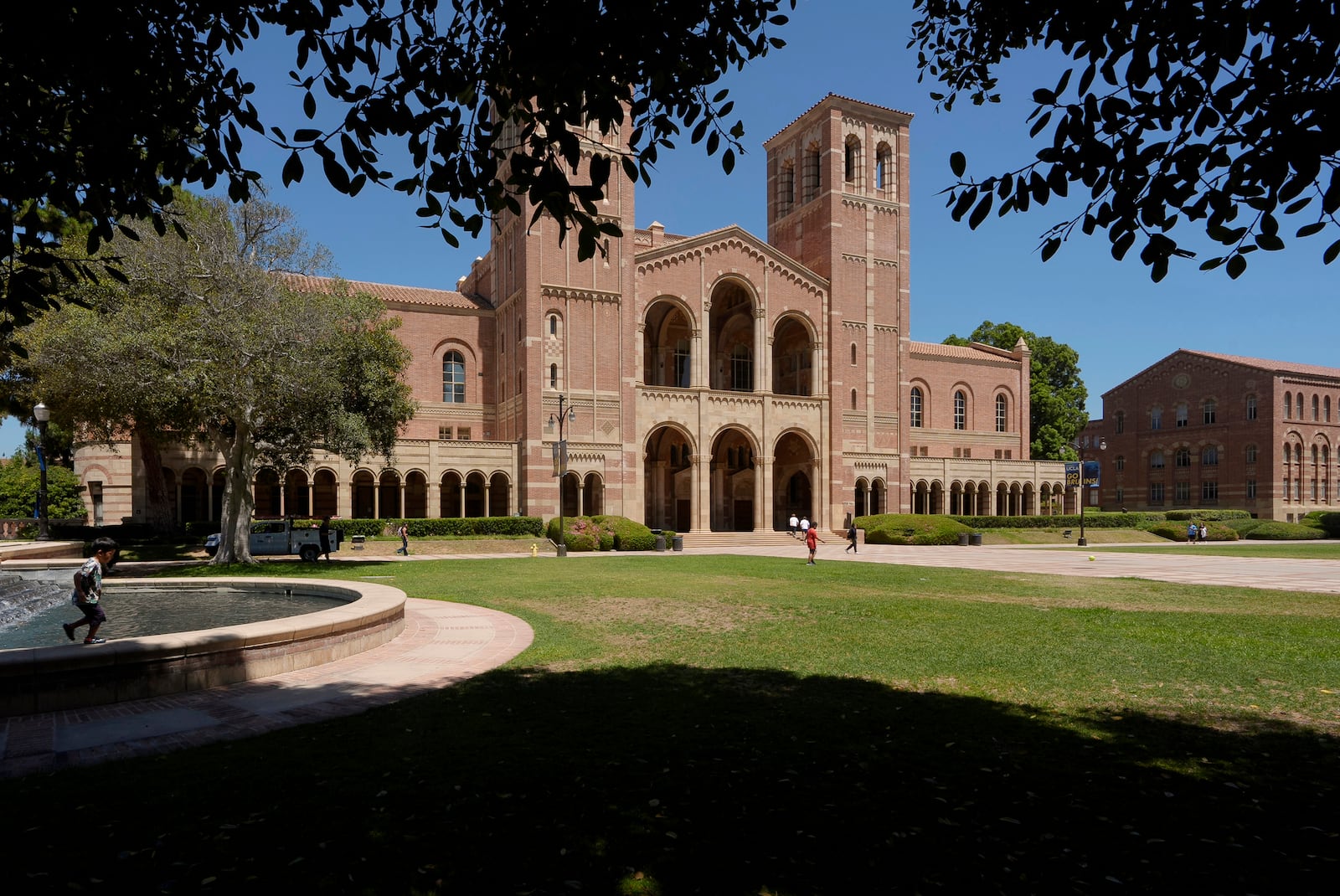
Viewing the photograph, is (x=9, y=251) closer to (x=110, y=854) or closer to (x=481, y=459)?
(x=110, y=854)

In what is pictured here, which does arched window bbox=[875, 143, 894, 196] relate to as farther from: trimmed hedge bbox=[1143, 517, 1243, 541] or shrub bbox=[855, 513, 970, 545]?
trimmed hedge bbox=[1143, 517, 1243, 541]

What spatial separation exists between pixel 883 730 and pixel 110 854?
17.6ft

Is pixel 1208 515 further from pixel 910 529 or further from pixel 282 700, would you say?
pixel 282 700

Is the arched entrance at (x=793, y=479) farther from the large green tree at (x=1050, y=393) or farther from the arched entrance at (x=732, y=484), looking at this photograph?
the large green tree at (x=1050, y=393)

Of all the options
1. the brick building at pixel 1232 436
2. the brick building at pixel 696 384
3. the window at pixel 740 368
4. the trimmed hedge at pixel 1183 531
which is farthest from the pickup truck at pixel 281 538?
the brick building at pixel 1232 436

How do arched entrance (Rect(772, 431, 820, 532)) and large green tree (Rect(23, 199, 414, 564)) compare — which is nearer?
large green tree (Rect(23, 199, 414, 564))

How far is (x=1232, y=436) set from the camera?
70.7 metres

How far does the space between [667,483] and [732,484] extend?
14.3ft

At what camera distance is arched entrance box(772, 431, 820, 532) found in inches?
2024

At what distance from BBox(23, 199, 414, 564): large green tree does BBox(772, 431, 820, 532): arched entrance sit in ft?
97.6

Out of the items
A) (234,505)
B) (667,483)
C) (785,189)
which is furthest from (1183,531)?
(234,505)

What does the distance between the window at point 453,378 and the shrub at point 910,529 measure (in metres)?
24.5

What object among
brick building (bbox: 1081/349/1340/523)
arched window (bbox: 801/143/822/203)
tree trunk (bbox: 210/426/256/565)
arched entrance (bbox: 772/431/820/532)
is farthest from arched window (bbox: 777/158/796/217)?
brick building (bbox: 1081/349/1340/523)

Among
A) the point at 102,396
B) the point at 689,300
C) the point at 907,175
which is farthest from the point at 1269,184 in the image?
the point at 907,175
